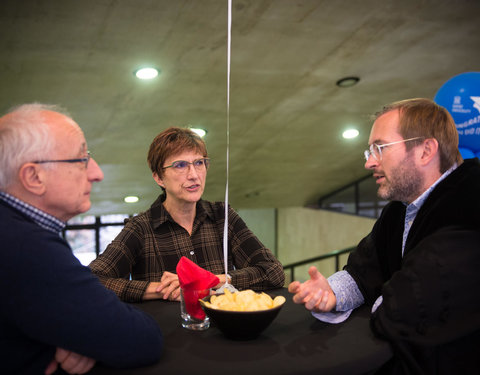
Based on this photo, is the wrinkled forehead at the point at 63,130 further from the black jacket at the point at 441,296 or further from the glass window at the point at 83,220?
the glass window at the point at 83,220

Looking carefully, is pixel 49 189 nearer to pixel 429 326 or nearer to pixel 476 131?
pixel 429 326

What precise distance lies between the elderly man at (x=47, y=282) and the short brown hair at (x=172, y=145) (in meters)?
0.84

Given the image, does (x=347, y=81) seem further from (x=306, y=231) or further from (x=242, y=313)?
(x=306, y=231)

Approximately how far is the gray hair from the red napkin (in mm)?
527

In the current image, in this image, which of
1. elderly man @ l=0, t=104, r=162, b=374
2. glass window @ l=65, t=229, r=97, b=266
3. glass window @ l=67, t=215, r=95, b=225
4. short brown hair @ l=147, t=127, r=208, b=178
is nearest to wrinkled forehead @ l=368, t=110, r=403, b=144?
short brown hair @ l=147, t=127, r=208, b=178

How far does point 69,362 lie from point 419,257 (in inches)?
40.2

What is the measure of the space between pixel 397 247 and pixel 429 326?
0.47 meters

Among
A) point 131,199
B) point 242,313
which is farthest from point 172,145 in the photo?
point 131,199

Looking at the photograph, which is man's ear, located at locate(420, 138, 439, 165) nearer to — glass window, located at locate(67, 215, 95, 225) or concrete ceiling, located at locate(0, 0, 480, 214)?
concrete ceiling, located at locate(0, 0, 480, 214)

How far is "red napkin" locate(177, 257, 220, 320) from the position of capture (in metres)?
1.46

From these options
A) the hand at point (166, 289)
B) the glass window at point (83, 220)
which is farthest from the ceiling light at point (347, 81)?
the glass window at point (83, 220)

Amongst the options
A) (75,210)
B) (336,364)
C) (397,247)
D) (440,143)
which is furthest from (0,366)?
(440,143)

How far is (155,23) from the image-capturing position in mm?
3723

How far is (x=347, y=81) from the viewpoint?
17.9 feet
